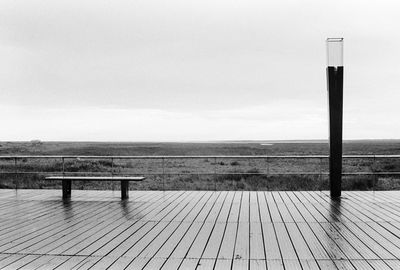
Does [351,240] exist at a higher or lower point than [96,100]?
lower

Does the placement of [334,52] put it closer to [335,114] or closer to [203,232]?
[335,114]

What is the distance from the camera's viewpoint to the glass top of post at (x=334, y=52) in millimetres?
6625

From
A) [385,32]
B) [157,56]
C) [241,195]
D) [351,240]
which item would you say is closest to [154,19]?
[157,56]

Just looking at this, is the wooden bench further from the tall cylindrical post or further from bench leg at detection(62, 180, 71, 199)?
the tall cylindrical post

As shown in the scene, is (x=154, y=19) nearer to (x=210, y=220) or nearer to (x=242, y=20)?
(x=242, y=20)

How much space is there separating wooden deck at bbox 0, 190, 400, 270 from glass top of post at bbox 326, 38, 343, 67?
210cm

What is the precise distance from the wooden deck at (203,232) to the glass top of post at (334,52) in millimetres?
2096

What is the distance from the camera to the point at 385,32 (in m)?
8.27

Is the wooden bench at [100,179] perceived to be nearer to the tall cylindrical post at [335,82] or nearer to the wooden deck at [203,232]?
the wooden deck at [203,232]

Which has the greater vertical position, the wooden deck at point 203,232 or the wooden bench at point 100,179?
the wooden bench at point 100,179

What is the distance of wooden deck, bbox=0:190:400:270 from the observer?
349 centimetres

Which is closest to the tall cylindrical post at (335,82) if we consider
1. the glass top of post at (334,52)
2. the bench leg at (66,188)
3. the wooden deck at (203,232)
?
the glass top of post at (334,52)

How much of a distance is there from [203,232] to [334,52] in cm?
368

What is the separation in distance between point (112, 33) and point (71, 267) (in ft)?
23.4
